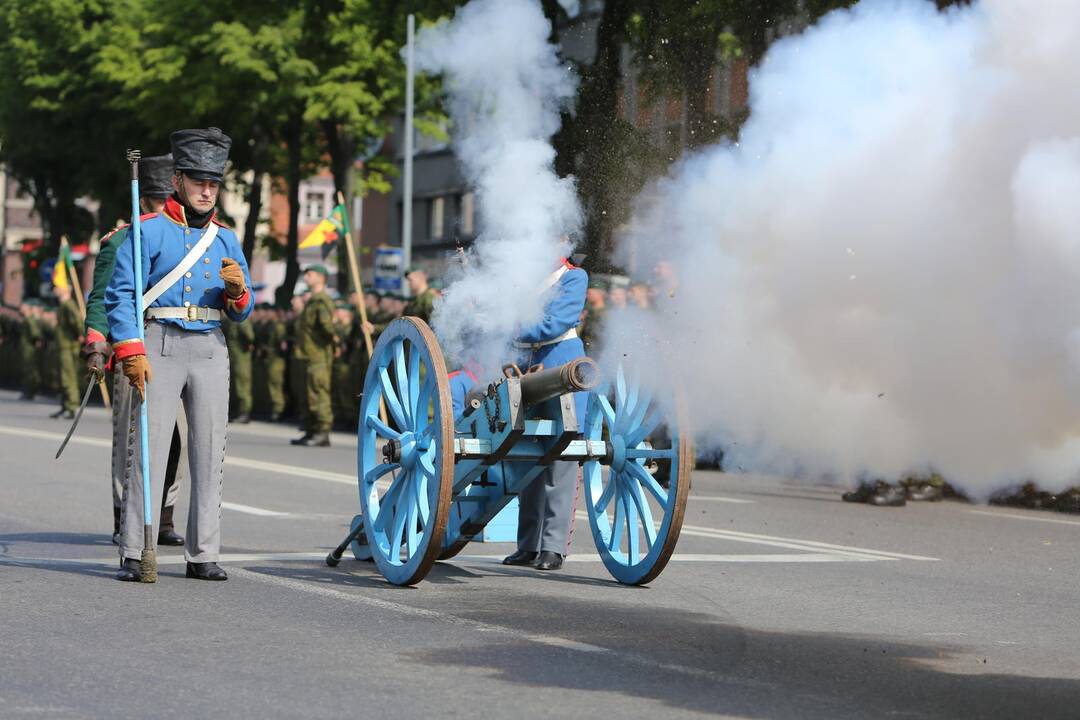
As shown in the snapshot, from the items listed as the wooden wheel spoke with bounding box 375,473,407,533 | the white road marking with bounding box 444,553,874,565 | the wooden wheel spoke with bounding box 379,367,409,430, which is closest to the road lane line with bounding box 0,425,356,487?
the white road marking with bounding box 444,553,874,565

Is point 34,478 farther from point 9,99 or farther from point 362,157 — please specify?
point 9,99

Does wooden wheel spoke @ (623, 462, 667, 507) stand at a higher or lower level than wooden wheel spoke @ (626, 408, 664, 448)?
lower

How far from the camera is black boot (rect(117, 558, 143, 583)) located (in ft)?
30.2

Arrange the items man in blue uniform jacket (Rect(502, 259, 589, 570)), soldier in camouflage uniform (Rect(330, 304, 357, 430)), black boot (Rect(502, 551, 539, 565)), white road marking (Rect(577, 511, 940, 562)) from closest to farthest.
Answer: man in blue uniform jacket (Rect(502, 259, 589, 570)) → black boot (Rect(502, 551, 539, 565)) → white road marking (Rect(577, 511, 940, 562)) → soldier in camouflage uniform (Rect(330, 304, 357, 430))

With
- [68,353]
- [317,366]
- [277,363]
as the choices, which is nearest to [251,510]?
[317,366]

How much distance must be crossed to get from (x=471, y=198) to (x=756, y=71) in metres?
2.68

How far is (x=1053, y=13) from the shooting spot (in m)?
6.55

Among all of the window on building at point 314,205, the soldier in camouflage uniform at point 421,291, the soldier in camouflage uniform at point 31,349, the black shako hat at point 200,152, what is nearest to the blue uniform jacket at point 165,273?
the black shako hat at point 200,152

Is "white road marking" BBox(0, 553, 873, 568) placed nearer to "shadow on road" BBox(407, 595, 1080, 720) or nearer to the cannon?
the cannon

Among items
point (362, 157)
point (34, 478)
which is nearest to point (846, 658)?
point (34, 478)

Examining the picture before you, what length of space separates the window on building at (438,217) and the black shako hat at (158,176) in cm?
4133

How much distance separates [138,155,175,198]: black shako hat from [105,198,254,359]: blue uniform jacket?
3.70 ft

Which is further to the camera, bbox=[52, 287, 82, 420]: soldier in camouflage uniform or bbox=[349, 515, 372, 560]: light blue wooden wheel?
bbox=[52, 287, 82, 420]: soldier in camouflage uniform

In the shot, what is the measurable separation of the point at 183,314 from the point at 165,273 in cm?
22
